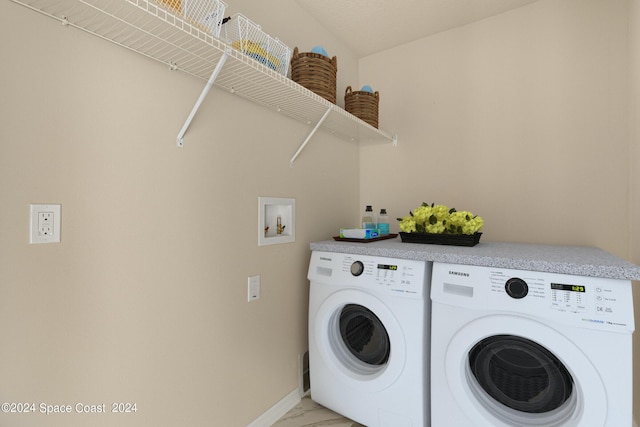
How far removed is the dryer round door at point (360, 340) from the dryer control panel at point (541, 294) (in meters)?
0.30

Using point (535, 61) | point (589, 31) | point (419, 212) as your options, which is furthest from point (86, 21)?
point (589, 31)

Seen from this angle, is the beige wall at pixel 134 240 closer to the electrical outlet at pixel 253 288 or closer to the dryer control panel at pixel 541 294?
the electrical outlet at pixel 253 288

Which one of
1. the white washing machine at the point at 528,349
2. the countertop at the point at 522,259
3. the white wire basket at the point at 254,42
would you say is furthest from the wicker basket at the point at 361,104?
the white washing machine at the point at 528,349

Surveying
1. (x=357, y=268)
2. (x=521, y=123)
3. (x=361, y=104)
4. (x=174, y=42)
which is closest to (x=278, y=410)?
(x=357, y=268)

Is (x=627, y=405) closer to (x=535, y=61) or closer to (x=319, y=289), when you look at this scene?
(x=319, y=289)

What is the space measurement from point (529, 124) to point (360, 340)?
5.50 ft

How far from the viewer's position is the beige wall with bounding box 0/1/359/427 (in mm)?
828

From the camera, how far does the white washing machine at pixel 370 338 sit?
4.56ft

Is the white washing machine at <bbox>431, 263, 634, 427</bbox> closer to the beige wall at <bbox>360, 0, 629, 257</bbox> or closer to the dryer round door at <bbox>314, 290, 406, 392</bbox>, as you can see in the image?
the dryer round door at <bbox>314, 290, 406, 392</bbox>

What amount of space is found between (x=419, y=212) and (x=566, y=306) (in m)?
0.82

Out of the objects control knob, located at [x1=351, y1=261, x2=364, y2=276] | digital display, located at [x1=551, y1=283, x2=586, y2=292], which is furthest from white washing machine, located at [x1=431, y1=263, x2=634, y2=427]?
control knob, located at [x1=351, y1=261, x2=364, y2=276]

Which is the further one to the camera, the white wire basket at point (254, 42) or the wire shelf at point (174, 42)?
the white wire basket at point (254, 42)

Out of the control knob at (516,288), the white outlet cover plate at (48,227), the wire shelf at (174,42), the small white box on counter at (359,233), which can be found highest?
the wire shelf at (174,42)

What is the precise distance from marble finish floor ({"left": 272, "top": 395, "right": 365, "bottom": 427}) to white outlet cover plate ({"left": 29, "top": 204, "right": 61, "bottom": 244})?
4.58ft
